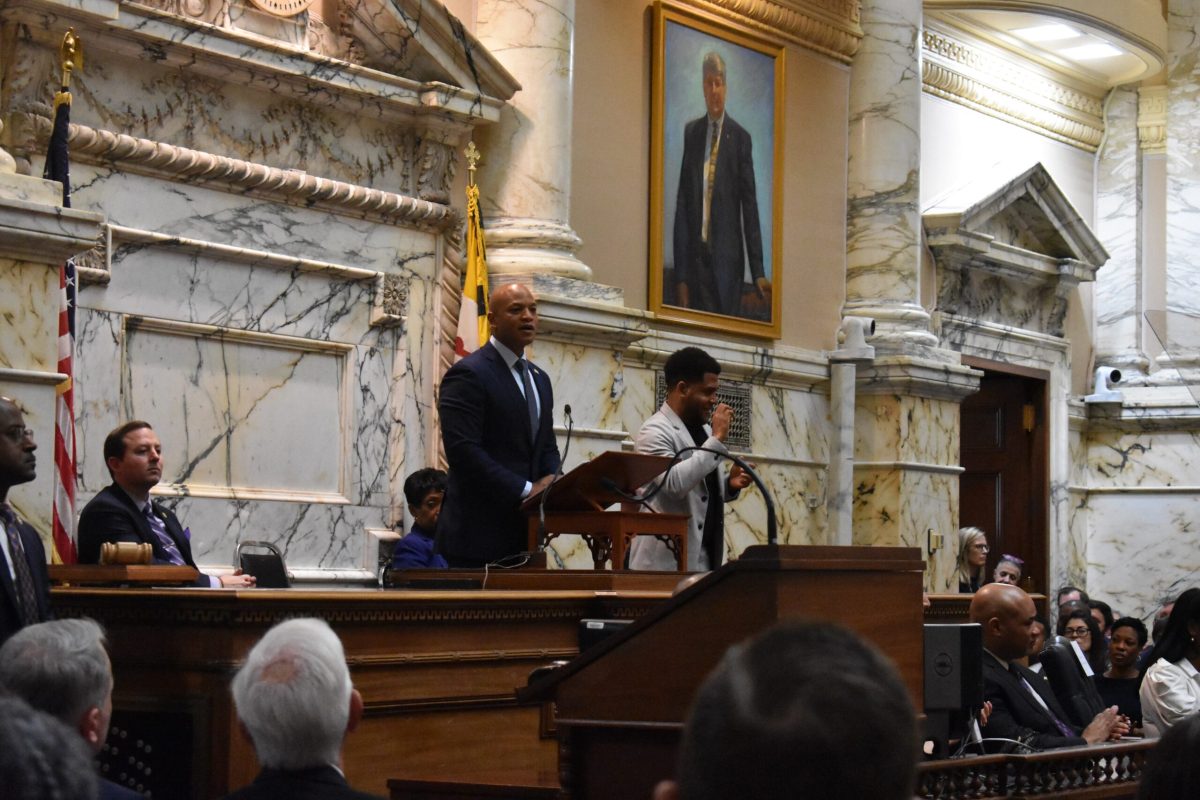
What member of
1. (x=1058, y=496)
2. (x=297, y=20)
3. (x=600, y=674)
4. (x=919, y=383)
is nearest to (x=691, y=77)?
(x=919, y=383)

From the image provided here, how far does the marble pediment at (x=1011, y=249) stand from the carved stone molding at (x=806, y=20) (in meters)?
1.37

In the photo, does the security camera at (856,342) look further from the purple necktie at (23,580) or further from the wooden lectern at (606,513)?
the purple necktie at (23,580)

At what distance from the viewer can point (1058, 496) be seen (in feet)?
45.6

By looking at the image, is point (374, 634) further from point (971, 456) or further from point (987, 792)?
point (971, 456)

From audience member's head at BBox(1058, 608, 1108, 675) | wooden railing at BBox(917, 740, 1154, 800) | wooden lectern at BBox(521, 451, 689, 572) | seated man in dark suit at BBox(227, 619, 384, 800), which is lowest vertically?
audience member's head at BBox(1058, 608, 1108, 675)

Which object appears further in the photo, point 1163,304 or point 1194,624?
point 1163,304

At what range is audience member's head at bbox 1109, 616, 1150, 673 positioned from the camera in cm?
789

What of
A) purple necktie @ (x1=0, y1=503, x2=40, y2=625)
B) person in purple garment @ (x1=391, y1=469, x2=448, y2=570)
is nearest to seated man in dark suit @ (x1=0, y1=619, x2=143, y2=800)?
purple necktie @ (x1=0, y1=503, x2=40, y2=625)

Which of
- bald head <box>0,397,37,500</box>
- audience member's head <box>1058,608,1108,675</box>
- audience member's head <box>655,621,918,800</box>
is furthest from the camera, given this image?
audience member's head <box>1058,608,1108,675</box>

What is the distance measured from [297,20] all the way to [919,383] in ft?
16.6

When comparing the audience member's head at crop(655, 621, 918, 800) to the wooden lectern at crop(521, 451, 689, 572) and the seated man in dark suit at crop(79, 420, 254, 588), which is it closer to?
the seated man in dark suit at crop(79, 420, 254, 588)

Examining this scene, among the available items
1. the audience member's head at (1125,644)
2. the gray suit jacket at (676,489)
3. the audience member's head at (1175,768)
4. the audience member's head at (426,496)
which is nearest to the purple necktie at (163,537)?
the gray suit jacket at (676,489)

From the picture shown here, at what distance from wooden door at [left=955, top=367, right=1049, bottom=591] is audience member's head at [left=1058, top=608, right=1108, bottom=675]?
4.44 m

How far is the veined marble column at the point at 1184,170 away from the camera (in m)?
14.2
